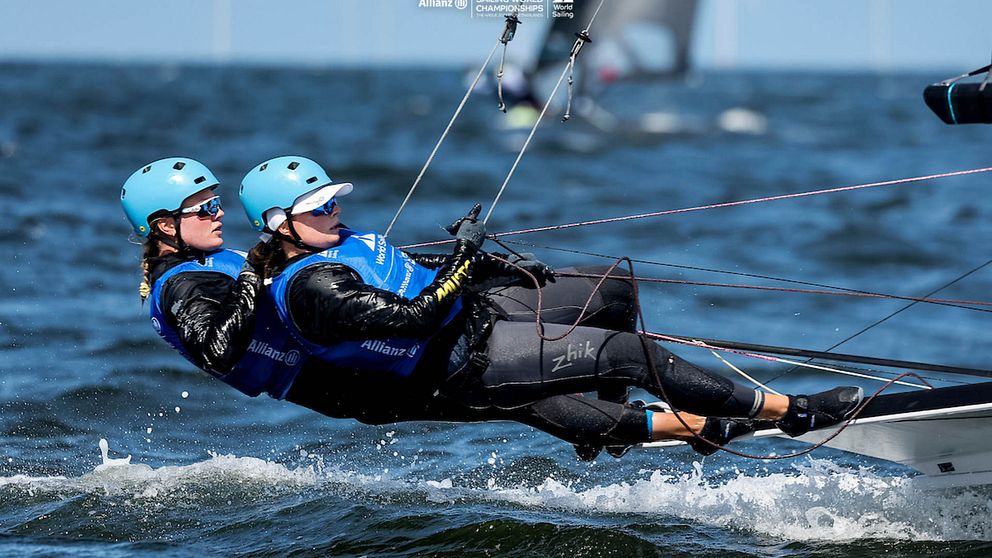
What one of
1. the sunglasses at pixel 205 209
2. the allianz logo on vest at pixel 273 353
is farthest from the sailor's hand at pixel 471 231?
the sunglasses at pixel 205 209

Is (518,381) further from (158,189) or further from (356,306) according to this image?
(158,189)

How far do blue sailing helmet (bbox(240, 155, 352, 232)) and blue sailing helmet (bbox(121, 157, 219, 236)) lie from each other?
245 millimetres

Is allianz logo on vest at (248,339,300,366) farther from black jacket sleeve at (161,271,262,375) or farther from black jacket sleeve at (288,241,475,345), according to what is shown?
black jacket sleeve at (288,241,475,345)

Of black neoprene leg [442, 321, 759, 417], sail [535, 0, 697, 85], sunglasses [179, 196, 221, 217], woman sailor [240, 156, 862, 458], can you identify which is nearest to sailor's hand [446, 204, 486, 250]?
woman sailor [240, 156, 862, 458]

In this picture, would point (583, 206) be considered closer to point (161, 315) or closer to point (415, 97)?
point (161, 315)

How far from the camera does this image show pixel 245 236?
12320 millimetres

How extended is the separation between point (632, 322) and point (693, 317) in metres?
4.73

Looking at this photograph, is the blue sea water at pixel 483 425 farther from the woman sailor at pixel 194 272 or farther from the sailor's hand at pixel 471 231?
the sailor's hand at pixel 471 231

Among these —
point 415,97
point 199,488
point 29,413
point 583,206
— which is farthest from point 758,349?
point 415,97

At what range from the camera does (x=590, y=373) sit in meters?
4.19

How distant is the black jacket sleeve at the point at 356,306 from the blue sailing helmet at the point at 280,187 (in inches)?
10.0

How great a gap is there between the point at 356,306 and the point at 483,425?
8.87ft

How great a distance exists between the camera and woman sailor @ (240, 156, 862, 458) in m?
4.11

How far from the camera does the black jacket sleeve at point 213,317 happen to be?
3998 millimetres
